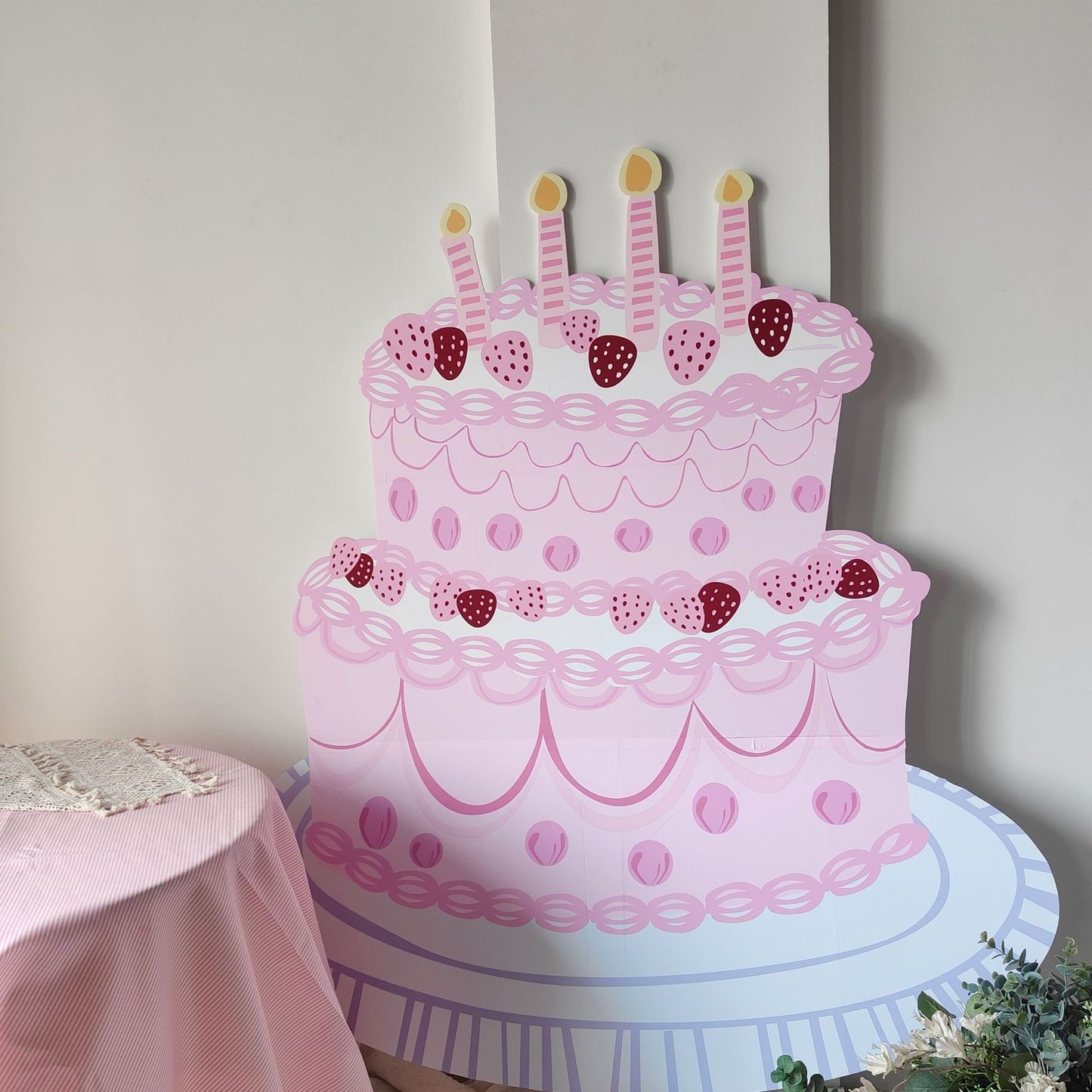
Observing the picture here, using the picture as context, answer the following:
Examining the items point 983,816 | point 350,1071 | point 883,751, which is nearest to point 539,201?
point 883,751

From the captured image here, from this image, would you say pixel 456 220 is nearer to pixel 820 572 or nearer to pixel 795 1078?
pixel 820 572

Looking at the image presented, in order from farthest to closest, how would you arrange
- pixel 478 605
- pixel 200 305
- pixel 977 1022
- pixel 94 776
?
1. pixel 200 305
2. pixel 478 605
3. pixel 94 776
4. pixel 977 1022

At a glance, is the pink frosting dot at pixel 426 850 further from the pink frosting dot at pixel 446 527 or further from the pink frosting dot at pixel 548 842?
the pink frosting dot at pixel 446 527

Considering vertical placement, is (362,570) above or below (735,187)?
below

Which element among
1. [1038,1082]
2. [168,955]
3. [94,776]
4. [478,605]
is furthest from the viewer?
[478,605]

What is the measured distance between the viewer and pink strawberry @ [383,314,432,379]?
1.55 m

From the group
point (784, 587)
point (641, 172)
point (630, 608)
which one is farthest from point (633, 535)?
point (641, 172)

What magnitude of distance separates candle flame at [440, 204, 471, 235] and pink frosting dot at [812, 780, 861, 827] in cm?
106

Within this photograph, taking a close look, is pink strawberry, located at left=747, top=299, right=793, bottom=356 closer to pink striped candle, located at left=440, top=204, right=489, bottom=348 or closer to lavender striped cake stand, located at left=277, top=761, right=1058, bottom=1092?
pink striped candle, located at left=440, top=204, right=489, bottom=348

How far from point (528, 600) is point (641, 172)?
27.2 inches

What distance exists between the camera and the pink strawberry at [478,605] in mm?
1570

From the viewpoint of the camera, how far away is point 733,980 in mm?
1538

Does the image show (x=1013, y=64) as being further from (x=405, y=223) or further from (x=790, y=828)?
(x=790, y=828)

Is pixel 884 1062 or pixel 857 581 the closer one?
pixel 884 1062
